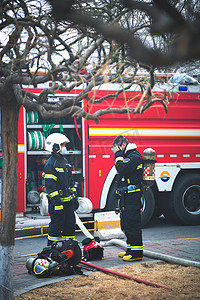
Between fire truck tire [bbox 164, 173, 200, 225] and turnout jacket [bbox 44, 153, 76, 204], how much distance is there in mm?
3619

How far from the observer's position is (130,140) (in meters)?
9.39

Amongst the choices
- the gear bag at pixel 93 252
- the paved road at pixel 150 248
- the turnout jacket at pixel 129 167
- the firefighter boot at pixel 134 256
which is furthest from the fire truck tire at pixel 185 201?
the gear bag at pixel 93 252

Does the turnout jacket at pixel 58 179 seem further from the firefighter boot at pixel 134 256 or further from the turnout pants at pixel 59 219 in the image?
the firefighter boot at pixel 134 256

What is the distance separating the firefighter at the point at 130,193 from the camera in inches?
261

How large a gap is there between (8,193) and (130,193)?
96.6 inches

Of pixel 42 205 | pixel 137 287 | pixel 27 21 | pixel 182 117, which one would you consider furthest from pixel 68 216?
A: pixel 182 117

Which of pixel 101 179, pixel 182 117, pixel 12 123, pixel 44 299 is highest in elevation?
pixel 182 117

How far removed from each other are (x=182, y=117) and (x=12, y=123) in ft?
18.7

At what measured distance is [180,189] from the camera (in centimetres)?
976

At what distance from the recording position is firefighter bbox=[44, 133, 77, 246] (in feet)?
21.2

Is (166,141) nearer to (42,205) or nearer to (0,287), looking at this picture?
(42,205)

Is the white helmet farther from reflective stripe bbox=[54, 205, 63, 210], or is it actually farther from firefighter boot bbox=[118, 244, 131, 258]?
firefighter boot bbox=[118, 244, 131, 258]

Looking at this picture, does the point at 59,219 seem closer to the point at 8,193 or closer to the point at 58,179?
the point at 58,179

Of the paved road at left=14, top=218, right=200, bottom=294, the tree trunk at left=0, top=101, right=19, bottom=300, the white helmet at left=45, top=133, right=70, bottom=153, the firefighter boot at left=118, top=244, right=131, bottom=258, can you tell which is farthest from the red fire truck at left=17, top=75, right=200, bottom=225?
the tree trunk at left=0, top=101, right=19, bottom=300
